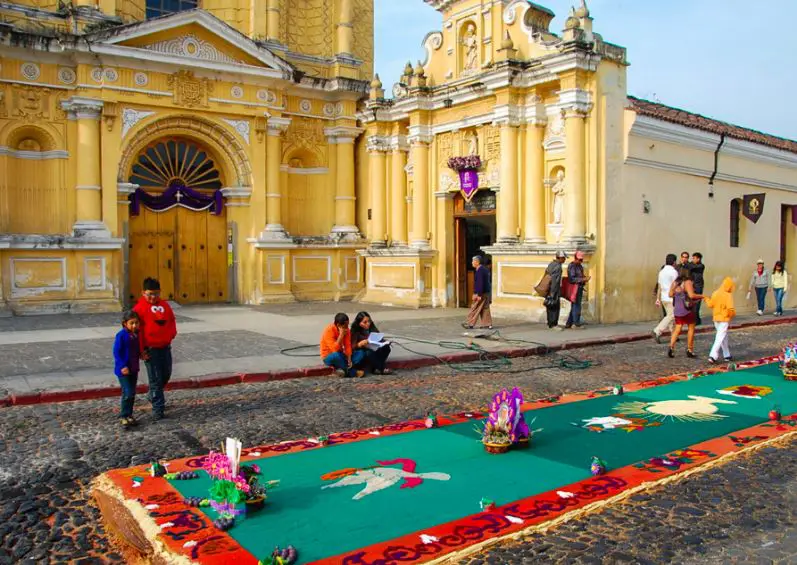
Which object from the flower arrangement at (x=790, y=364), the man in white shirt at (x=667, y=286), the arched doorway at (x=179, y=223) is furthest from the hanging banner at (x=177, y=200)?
the flower arrangement at (x=790, y=364)

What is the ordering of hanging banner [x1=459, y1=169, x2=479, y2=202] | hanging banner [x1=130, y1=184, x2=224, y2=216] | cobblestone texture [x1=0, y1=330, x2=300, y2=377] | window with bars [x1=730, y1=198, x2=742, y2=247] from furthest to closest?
1. hanging banner [x1=130, y1=184, x2=224, y2=216]
2. window with bars [x1=730, y1=198, x2=742, y2=247]
3. hanging banner [x1=459, y1=169, x2=479, y2=202]
4. cobblestone texture [x1=0, y1=330, x2=300, y2=377]

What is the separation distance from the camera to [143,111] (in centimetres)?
1891

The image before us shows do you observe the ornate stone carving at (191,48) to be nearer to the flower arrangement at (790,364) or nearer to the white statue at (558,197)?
the white statue at (558,197)

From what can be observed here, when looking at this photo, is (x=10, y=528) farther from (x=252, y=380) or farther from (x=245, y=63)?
(x=245, y=63)

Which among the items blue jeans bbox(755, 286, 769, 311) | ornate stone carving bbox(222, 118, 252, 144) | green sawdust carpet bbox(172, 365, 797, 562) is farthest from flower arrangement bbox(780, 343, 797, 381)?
ornate stone carving bbox(222, 118, 252, 144)

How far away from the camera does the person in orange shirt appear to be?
9.77 metres

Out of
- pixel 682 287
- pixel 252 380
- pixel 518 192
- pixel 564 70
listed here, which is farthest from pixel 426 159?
pixel 252 380

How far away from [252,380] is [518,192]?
9.80 m

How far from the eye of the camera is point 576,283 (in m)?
14.7

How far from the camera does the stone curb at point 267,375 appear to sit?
320 inches

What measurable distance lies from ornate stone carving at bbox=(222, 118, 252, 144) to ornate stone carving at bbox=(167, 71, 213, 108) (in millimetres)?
874

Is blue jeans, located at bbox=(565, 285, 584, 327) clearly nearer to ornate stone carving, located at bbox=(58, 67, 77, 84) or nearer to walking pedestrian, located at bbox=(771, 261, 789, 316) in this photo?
walking pedestrian, located at bbox=(771, 261, 789, 316)

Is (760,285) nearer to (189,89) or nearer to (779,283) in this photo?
(779,283)

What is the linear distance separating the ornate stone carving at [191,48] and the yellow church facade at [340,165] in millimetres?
55
